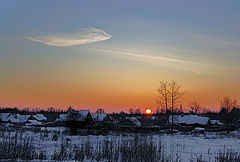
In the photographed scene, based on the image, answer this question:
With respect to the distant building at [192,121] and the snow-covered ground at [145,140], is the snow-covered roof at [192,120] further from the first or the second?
the snow-covered ground at [145,140]

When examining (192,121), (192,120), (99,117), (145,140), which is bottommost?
(192,121)

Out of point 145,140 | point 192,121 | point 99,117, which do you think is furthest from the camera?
point 192,121

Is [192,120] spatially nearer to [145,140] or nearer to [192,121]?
[192,121]

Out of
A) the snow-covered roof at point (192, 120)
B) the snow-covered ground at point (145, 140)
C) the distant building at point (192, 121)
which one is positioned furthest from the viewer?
the snow-covered roof at point (192, 120)

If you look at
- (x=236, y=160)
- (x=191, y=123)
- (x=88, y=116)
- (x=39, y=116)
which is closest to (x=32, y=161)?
(x=236, y=160)

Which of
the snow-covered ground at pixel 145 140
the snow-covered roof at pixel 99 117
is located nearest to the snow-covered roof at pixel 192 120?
the snow-covered roof at pixel 99 117

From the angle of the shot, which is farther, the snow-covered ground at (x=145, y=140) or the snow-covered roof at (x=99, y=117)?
the snow-covered roof at (x=99, y=117)

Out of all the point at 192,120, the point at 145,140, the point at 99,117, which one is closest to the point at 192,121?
the point at 192,120

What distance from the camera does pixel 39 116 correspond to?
10681 centimetres

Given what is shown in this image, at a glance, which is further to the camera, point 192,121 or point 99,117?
point 192,121

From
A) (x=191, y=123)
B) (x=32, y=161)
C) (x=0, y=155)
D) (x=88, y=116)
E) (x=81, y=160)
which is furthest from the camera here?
(x=191, y=123)

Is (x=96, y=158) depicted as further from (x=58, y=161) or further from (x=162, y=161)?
(x=162, y=161)

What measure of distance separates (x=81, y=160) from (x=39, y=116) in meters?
102

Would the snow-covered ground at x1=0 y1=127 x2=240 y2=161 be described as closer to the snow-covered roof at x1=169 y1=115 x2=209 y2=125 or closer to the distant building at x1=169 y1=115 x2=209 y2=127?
the distant building at x1=169 y1=115 x2=209 y2=127
